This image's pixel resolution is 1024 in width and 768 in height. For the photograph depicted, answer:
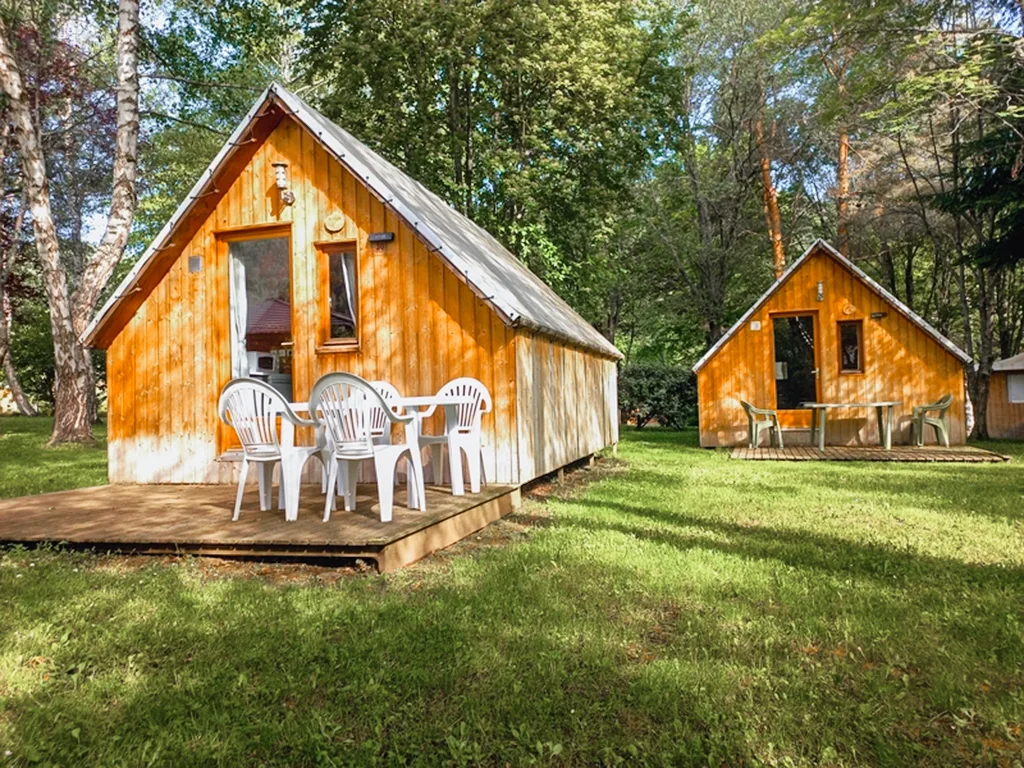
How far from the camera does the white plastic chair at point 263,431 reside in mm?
4941

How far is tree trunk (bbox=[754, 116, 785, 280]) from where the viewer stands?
19.3 meters

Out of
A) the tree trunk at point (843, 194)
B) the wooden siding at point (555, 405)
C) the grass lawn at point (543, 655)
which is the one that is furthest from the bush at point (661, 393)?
the grass lawn at point (543, 655)

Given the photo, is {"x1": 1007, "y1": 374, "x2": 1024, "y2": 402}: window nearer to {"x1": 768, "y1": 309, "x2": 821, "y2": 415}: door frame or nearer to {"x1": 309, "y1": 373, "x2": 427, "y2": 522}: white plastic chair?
{"x1": 768, "y1": 309, "x2": 821, "y2": 415}: door frame

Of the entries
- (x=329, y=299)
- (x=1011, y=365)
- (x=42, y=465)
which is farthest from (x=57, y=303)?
(x=1011, y=365)

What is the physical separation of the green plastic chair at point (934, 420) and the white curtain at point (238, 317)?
11.4 meters

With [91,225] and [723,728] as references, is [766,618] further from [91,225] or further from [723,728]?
[91,225]

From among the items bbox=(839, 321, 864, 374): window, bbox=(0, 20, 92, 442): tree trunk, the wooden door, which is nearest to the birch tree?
bbox=(0, 20, 92, 442): tree trunk

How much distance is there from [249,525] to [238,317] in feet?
11.6

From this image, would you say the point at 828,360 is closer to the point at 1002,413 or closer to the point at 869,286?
the point at 869,286

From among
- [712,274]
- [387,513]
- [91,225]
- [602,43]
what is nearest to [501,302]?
[387,513]

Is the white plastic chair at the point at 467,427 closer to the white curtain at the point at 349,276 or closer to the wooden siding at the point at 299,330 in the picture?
the wooden siding at the point at 299,330

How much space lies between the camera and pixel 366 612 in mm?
3457

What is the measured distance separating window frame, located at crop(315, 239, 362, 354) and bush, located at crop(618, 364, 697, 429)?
13.5 m

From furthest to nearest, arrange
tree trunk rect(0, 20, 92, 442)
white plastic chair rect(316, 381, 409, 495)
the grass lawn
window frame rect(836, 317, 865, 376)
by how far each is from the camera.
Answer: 1. window frame rect(836, 317, 865, 376)
2. tree trunk rect(0, 20, 92, 442)
3. white plastic chair rect(316, 381, 409, 495)
4. the grass lawn
